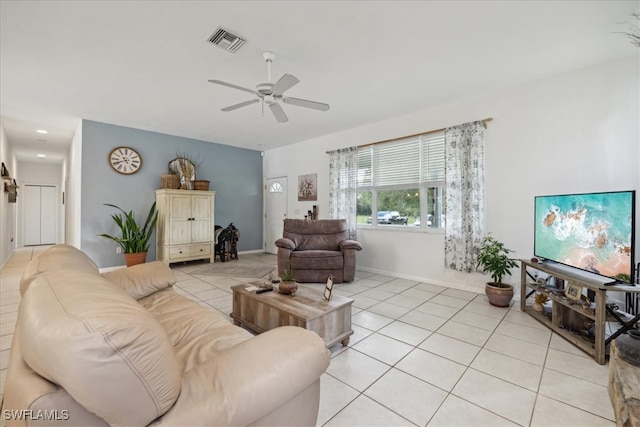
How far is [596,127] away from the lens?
290cm

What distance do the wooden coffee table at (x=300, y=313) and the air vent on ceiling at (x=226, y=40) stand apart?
223cm

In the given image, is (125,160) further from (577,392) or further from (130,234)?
(577,392)

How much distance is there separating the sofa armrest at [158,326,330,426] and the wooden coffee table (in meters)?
0.91

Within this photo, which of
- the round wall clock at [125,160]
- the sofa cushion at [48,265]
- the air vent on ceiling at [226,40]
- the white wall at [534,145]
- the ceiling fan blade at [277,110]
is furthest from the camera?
the round wall clock at [125,160]

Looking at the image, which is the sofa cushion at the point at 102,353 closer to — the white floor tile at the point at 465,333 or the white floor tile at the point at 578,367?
the white floor tile at the point at 465,333

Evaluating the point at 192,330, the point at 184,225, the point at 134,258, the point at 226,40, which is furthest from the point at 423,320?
the point at 134,258

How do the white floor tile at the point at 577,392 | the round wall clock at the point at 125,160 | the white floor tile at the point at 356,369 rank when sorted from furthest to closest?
the round wall clock at the point at 125,160, the white floor tile at the point at 356,369, the white floor tile at the point at 577,392

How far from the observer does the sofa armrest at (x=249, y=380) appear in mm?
815

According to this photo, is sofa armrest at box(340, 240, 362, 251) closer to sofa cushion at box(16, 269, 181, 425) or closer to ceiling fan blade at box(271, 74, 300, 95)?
ceiling fan blade at box(271, 74, 300, 95)

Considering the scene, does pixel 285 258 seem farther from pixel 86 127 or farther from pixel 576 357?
pixel 86 127

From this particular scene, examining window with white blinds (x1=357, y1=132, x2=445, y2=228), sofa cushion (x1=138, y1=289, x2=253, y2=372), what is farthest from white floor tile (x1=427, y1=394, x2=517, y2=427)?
window with white blinds (x1=357, y1=132, x2=445, y2=228)

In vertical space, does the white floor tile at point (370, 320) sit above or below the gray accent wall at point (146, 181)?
below

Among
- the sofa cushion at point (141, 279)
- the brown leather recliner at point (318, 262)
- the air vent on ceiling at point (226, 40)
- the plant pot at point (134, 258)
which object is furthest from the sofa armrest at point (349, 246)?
the plant pot at point (134, 258)

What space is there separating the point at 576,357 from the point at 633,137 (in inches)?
87.0
